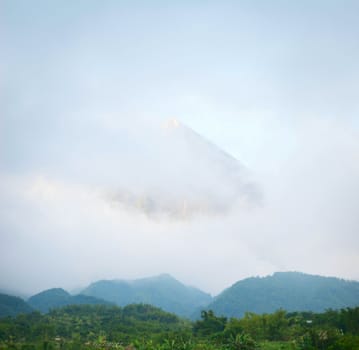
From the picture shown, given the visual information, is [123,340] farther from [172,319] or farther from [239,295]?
[239,295]

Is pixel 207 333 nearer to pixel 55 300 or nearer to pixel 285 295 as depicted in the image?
pixel 55 300

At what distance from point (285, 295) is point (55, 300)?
309ft

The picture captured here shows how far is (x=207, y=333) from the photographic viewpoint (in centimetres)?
5200

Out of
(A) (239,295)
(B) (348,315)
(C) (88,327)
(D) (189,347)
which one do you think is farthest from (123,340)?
(A) (239,295)

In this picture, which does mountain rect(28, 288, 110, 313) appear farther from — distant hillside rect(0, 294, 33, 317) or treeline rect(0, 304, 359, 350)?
treeline rect(0, 304, 359, 350)

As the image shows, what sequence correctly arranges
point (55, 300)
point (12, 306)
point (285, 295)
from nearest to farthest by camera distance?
1. point (12, 306)
2. point (55, 300)
3. point (285, 295)

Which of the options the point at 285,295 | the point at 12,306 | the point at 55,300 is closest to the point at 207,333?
the point at 12,306

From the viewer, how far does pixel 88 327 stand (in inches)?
2675

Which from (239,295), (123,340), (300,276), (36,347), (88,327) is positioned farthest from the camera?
(300,276)

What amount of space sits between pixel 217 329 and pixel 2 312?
79.2m

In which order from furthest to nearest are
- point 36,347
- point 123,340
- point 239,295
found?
point 239,295 → point 123,340 → point 36,347

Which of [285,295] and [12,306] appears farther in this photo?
[285,295]

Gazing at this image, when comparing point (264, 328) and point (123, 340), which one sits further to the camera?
point (123, 340)

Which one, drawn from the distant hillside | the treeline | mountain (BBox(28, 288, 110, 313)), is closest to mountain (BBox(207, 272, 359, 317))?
mountain (BBox(28, 288, 110, 313))
